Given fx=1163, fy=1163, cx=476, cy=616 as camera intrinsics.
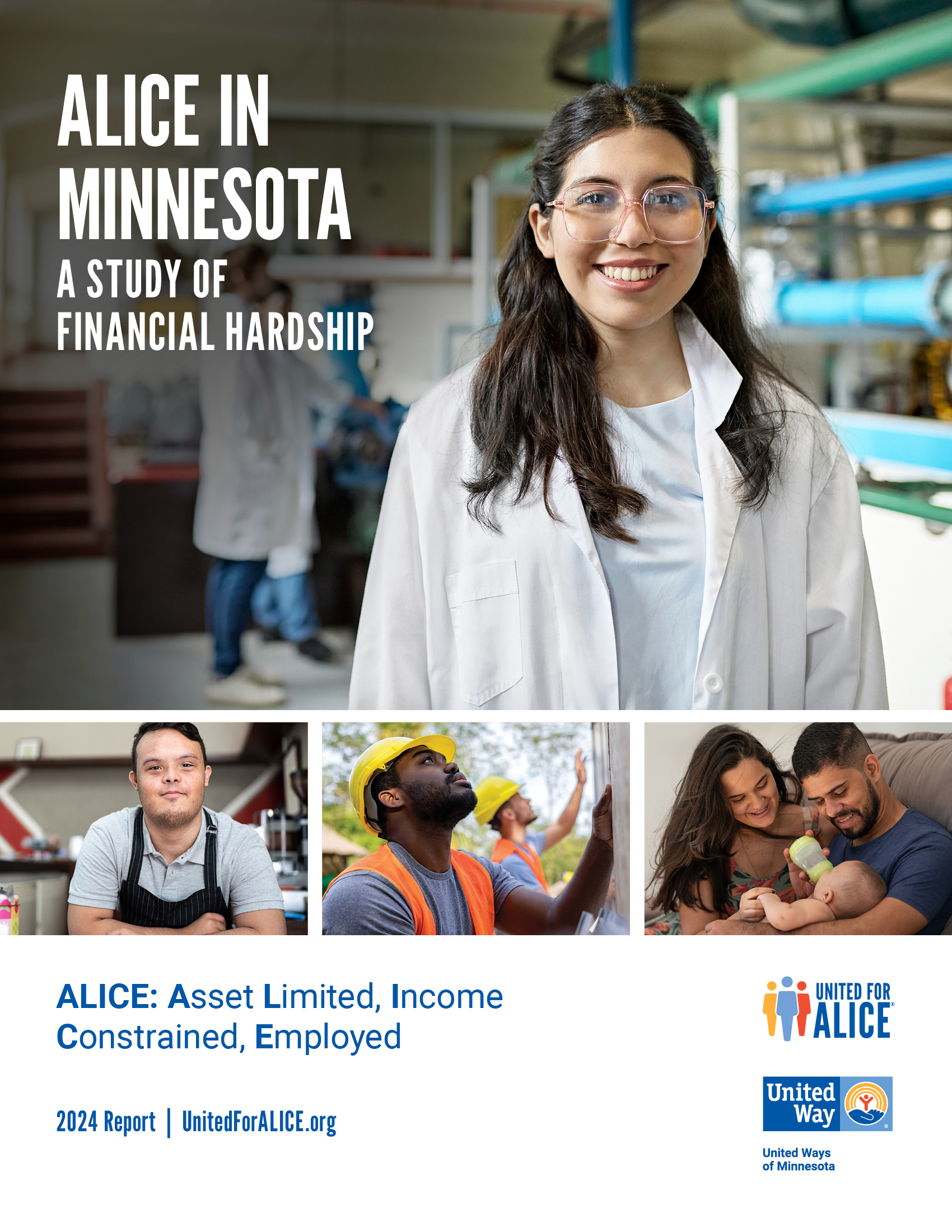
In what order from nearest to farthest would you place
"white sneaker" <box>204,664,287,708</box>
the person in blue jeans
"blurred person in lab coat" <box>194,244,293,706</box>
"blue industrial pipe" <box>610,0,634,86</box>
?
"blue industrial pipe" <box>610,0,634,86</box>
"blurred person in lab coat" <box>194,244,293,706</box>
"white sneaker" <box>204,664,287,708</box>
the person in blue jeans

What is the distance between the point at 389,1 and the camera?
19.5ft

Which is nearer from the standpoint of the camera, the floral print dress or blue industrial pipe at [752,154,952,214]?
the floral print dress

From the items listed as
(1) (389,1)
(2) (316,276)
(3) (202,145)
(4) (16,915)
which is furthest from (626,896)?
(1) (389,1)

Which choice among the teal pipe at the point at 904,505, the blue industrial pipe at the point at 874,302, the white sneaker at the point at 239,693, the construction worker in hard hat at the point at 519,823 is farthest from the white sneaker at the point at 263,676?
the construction worker in hard hat at the point at 519,823

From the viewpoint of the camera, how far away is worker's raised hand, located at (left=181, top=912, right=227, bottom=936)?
933 millimetres
